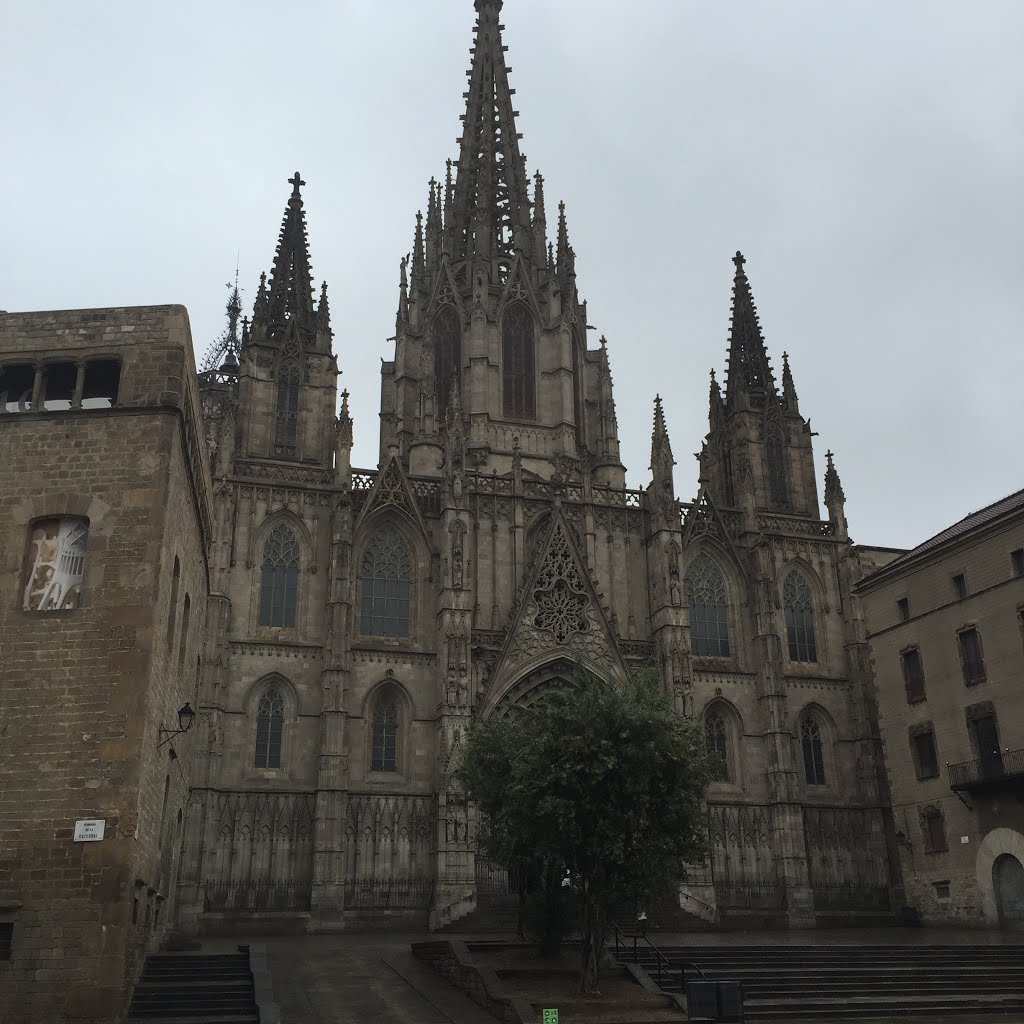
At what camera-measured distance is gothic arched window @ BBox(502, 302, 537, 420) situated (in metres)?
46.7

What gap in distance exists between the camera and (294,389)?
4194cm

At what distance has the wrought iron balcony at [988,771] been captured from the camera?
1233 inches

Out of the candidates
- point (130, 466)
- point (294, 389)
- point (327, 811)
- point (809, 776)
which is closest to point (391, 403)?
point (294, 389)

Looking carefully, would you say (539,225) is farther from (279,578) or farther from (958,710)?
(958,710)

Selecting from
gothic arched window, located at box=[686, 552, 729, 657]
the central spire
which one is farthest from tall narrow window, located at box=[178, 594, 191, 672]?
the central spire

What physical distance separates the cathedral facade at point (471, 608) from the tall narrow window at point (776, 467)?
0.35ft

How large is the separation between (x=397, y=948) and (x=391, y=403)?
25.8m

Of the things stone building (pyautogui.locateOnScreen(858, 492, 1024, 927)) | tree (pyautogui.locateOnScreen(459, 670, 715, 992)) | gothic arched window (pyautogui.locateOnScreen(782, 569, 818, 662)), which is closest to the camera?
tree (pyautogui.locateOnScreen(459, 670, 715, 992))

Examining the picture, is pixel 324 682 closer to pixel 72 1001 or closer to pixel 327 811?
pixel 327 811

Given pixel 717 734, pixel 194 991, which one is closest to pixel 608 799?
pixel 194 991

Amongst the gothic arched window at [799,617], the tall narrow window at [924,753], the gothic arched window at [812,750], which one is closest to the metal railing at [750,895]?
the gothic arched window at [812,750]

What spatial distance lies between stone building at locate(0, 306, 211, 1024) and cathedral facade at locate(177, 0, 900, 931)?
12.1 meters

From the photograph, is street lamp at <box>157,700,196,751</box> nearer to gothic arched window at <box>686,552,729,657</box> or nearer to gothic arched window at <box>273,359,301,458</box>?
gothic arched window at <box>273,359,301,458</box>

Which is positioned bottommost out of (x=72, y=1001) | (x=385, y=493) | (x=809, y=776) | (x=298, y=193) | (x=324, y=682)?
(x=72, y=1001)
